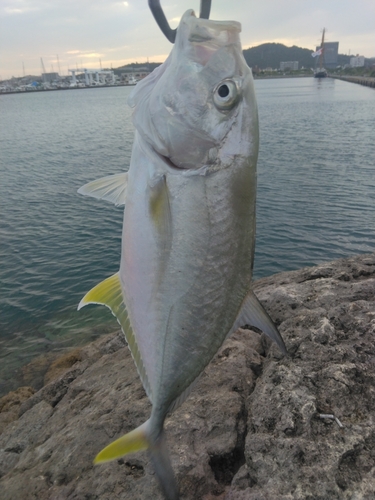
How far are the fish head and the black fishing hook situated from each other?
0.13 m

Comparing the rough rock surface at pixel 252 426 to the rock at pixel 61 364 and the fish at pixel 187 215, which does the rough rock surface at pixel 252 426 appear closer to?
the fish at pixel 187 215

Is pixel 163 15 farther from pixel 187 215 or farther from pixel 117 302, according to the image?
pixel 117 302

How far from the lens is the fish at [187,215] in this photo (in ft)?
7.63

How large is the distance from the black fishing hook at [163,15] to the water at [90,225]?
733 centimetres

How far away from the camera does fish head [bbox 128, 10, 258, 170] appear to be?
2.32 meters

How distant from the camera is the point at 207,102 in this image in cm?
233

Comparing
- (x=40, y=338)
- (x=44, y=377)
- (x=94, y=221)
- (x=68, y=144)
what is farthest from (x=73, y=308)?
(x=68, y=144)

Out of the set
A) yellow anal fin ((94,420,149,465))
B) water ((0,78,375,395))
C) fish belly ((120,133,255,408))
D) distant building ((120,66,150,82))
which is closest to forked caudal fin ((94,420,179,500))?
yellow anal fin ((94,420,149,465))

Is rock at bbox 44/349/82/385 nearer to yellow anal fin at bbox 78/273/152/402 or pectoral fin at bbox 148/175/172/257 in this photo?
yellow anal fin at bbox 78/273/152/402

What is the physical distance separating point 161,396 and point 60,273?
10.2 meters

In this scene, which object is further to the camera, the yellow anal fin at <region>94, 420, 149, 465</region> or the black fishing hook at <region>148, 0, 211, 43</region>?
the yellow anal fin at <region>94, 420, 149, 465</region>

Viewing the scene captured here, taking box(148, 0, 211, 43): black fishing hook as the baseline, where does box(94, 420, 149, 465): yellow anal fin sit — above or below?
below

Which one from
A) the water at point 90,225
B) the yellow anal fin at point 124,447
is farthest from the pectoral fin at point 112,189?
the water at point 90,225

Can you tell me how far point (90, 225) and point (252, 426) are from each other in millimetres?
13159
